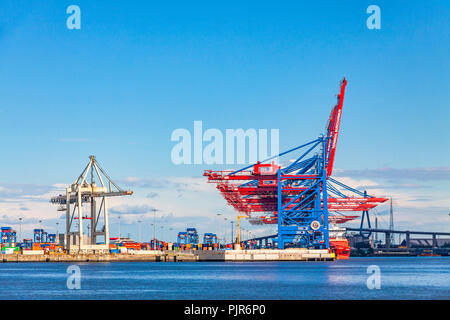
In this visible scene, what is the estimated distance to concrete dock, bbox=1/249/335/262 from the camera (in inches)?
4296

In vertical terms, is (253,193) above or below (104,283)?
above

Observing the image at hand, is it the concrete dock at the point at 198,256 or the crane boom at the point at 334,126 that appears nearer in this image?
the crane boom at the point at 334,126

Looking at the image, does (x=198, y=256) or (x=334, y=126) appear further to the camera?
(x=198, y=256)

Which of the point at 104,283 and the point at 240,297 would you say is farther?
the point at 104,283

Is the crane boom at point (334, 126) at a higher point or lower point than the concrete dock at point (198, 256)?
higher

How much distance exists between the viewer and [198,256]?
13050 cm

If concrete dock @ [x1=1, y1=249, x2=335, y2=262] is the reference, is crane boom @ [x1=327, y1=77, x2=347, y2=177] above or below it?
above

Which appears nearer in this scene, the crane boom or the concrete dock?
the crane boom

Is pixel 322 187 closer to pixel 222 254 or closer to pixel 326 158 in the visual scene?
pixel 326 158

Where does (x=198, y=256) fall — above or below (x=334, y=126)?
below

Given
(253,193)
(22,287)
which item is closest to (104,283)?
(22,287)

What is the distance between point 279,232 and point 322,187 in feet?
31.1

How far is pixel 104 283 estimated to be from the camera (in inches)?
2454

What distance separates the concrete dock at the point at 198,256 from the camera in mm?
109125
